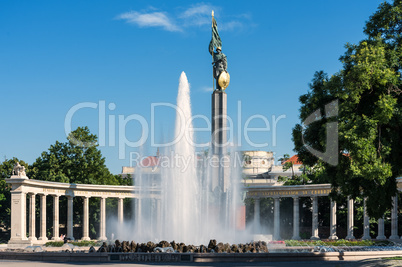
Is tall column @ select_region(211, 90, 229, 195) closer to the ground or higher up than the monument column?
higher up

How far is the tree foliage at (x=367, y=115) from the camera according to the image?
103 ft

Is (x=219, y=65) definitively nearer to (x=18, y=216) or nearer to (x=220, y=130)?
(x=220, y=130)

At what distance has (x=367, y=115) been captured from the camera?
32969 millimetres

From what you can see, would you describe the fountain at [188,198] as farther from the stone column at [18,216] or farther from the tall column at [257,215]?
the tall column at [257,215]

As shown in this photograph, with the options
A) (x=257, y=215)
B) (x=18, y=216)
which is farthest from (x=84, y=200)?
(x=257, y=215)

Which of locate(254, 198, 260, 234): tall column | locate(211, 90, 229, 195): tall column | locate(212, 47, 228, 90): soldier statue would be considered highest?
locate(212, 47, 228, 90): soldier statue

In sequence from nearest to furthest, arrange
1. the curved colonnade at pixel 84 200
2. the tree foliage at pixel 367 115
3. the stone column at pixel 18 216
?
the tree foliage at pixel 367 115
the stone column at pixel 18 216
the curved colonnade at pixel 84 200

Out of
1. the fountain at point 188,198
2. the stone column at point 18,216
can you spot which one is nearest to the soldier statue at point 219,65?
the fountain at point 188,198

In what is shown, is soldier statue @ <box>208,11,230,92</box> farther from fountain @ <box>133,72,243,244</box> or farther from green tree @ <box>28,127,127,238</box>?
green tree @ <box>28,127,127,238</box>

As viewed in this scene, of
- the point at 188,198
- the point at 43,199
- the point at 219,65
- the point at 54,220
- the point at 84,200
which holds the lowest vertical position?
the point at 54,220

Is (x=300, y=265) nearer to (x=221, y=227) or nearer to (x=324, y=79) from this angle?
(x=324, y=79)

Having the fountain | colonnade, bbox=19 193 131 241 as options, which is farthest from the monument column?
colonnade, bbox=19 193 131 241

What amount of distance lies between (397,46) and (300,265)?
1431 cm

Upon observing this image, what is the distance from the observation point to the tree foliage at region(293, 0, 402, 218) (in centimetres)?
3128
